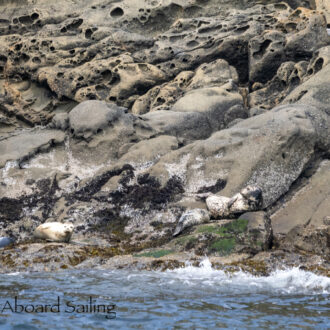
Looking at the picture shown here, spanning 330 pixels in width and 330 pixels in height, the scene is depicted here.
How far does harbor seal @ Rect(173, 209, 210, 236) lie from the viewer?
35.2 feet

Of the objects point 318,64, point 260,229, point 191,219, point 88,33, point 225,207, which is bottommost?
point 260,229

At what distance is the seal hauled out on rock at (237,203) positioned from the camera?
11.0 m

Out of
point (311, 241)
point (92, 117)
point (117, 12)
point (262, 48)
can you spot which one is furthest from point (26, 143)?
point (117, 12)

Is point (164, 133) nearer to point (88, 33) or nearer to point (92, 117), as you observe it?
point (92, 117)

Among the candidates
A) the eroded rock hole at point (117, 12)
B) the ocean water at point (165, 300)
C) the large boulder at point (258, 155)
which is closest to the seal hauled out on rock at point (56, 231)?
the ocean water at point (165, 300)

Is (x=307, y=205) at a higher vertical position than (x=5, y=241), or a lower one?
higher

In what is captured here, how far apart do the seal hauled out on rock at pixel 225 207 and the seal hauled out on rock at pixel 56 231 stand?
1751 millimetres

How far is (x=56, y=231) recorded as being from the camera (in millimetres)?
10781

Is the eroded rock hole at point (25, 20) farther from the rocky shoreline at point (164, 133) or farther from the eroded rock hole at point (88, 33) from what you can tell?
the eroded rock hole at point (88, 33)

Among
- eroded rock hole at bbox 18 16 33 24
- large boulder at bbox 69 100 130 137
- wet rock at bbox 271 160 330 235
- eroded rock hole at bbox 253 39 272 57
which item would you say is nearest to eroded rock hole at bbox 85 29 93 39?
eroded rock hole at bbox 18 16 33 24

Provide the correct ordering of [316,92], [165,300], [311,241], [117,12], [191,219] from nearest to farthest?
[165,300] → [311,241] → [191,219] → [316,92] → [117,12]

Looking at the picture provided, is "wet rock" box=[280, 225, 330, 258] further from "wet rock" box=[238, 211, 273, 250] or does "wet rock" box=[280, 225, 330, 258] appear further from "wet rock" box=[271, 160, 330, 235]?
"wet rock" box=[271, 160, 330, 235]

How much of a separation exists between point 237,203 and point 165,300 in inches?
135

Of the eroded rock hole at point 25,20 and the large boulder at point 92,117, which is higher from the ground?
the eroded rock hole at point 25,20
